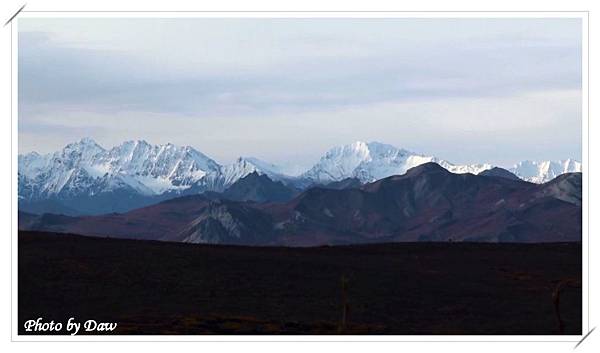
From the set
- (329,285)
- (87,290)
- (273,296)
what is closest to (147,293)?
(87,290)

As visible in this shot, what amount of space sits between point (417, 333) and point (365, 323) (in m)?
4.13

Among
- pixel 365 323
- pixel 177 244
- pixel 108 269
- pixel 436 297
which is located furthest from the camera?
pixel 177 244

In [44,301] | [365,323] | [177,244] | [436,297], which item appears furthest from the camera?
[177,244]

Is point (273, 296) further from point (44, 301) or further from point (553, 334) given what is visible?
point (553, 334)

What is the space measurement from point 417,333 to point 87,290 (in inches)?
912

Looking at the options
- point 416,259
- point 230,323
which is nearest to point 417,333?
point 230,323

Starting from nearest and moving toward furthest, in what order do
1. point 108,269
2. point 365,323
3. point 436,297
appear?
point 365,323, point 436,297, point 108,269

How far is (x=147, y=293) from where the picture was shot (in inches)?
2630

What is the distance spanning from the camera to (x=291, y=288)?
70.9 metres

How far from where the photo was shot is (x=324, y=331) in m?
54.2

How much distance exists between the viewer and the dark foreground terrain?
57.9m

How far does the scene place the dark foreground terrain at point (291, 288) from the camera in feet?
190

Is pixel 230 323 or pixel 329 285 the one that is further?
pixel 329 285

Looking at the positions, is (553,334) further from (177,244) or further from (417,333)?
(177,244)
